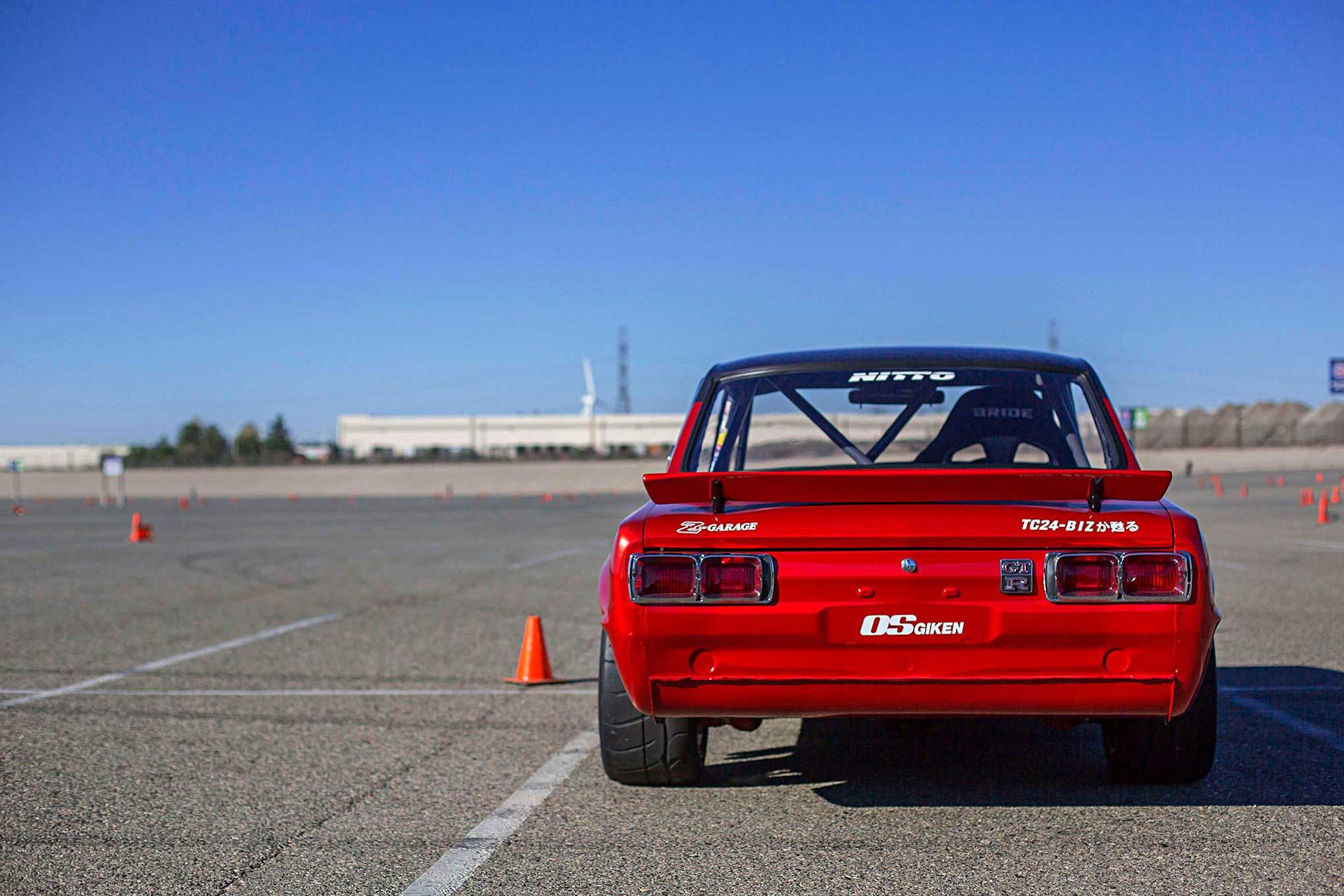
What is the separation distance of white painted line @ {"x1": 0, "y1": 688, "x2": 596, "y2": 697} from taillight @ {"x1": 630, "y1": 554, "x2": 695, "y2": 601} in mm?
3290

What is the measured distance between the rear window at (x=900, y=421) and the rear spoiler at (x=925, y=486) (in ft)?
3.40

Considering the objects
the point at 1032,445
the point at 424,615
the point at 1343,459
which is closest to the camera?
the point at 1032,445

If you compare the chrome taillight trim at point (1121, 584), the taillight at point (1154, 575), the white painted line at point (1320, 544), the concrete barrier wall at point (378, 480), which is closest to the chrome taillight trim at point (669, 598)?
the chrome taillight trim at point (1121, 584)

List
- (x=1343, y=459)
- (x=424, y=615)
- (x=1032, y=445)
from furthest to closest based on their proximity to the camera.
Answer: (x=1343, y=459) → (x=424, y=615) → (x=1032, y=445)

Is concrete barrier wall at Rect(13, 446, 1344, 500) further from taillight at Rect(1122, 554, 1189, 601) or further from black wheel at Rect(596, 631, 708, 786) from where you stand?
taillight at Rect(1122, 554, 1189, 601)

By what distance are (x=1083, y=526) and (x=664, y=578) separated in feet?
4.16

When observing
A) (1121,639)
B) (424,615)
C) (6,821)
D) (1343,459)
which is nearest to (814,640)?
(1121,639)

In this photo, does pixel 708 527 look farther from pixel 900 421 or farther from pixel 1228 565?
pixel 1228 565

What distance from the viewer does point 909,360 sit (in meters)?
5.32

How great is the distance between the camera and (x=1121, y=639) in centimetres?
390

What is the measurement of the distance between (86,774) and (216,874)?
1673 mm

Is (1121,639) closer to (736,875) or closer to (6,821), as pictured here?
(736,875)

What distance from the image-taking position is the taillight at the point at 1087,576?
3900 millimetres

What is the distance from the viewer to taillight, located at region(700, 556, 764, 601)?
398 centimetres
